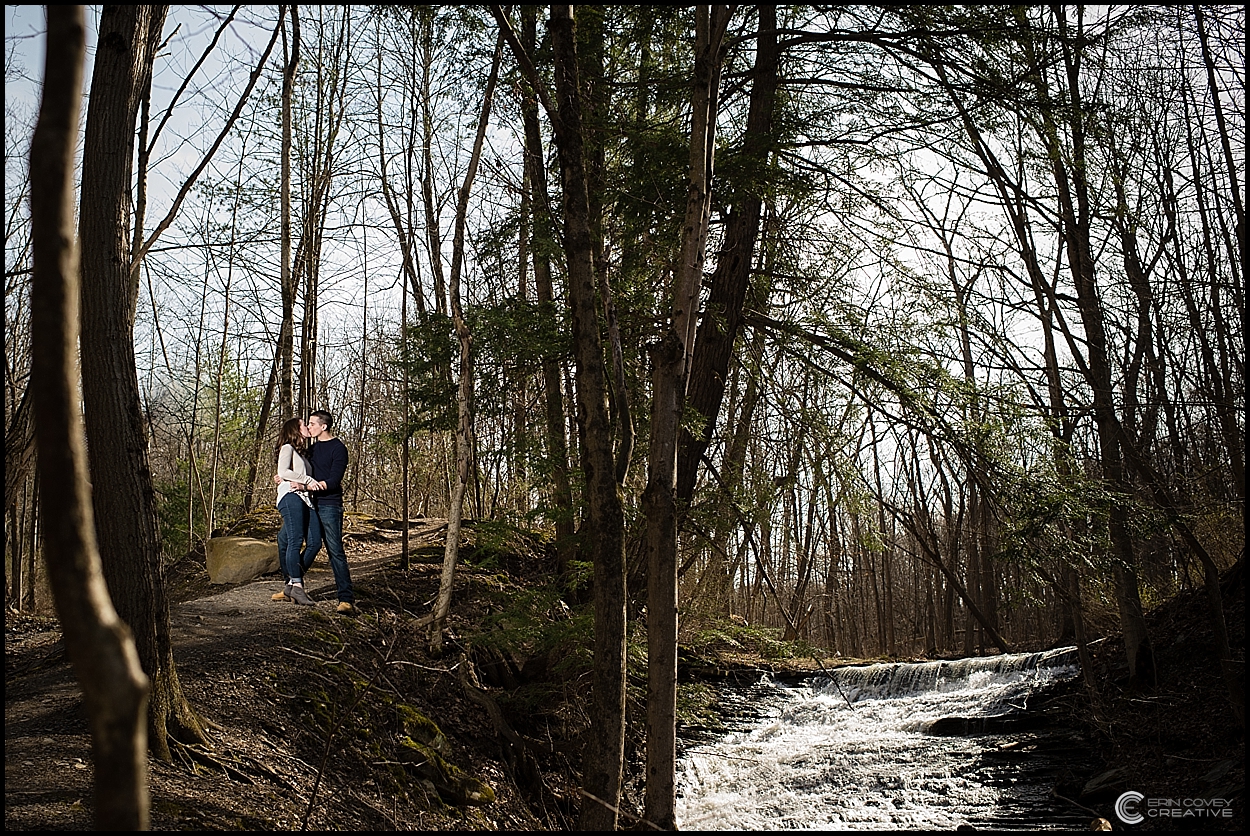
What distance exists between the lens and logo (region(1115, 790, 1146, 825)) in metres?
6.77

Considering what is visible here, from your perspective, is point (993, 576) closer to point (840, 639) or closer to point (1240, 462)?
point (840, 639)

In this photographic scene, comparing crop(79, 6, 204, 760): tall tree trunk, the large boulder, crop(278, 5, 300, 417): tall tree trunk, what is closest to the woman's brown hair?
the large boulder

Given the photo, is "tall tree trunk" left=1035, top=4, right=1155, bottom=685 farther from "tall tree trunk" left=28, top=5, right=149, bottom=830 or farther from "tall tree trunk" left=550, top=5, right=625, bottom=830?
"tall tree trunk" left=28, top=5, right=149, bottom=830

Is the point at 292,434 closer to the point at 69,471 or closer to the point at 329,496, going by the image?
the point at 329,496

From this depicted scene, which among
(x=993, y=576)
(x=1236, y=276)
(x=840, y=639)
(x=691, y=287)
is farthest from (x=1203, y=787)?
(x=840, y=639)

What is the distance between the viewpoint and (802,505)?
20109 mm

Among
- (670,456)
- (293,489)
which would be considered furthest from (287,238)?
(670,456)

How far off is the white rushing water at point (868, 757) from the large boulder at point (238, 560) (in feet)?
18.3

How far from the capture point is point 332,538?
7301 mm

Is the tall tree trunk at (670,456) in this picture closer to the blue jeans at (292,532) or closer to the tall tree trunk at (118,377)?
the tall tree trunk at (118,377)

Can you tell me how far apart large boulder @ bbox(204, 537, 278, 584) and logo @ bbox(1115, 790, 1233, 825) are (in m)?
9.35

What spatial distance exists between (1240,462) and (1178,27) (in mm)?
4889

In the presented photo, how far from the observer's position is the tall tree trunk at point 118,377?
4.10m

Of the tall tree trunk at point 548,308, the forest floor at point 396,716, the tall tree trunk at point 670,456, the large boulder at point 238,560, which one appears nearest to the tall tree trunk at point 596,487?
the tall tree trunk at point 670,456
